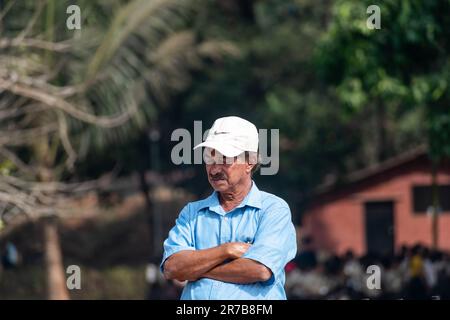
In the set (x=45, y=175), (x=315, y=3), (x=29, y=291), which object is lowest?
(x=29, y=291)

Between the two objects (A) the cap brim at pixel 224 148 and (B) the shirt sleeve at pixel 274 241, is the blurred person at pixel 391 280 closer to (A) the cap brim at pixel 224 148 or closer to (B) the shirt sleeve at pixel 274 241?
(B) the shirt sleeve at pixel 274 241

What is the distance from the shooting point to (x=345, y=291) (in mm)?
15602

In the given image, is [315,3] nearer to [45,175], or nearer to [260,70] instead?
[260,70]

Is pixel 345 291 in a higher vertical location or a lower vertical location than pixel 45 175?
lower

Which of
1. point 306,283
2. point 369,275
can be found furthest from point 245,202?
point 306,283

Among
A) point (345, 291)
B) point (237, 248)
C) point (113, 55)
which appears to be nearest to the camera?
point (237, 248)

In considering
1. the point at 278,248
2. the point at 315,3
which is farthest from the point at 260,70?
the point at 278,248

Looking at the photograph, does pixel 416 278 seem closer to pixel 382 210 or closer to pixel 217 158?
pixel 382 210

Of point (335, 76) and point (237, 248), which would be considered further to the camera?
point (335, 76)

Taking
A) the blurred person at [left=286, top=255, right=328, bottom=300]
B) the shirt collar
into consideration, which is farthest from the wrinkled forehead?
the blurred person at [left=286, top=255, right=328, bottom=300]

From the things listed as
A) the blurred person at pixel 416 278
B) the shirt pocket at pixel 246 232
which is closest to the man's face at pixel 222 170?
the shirt pocket at pixel 246 232

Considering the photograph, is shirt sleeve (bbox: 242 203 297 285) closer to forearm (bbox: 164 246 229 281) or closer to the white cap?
forearm (bbox: 164 246 229 281)

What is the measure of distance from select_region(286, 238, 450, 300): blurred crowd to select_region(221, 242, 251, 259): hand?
36.5 ft

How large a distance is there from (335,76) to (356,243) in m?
11.8
